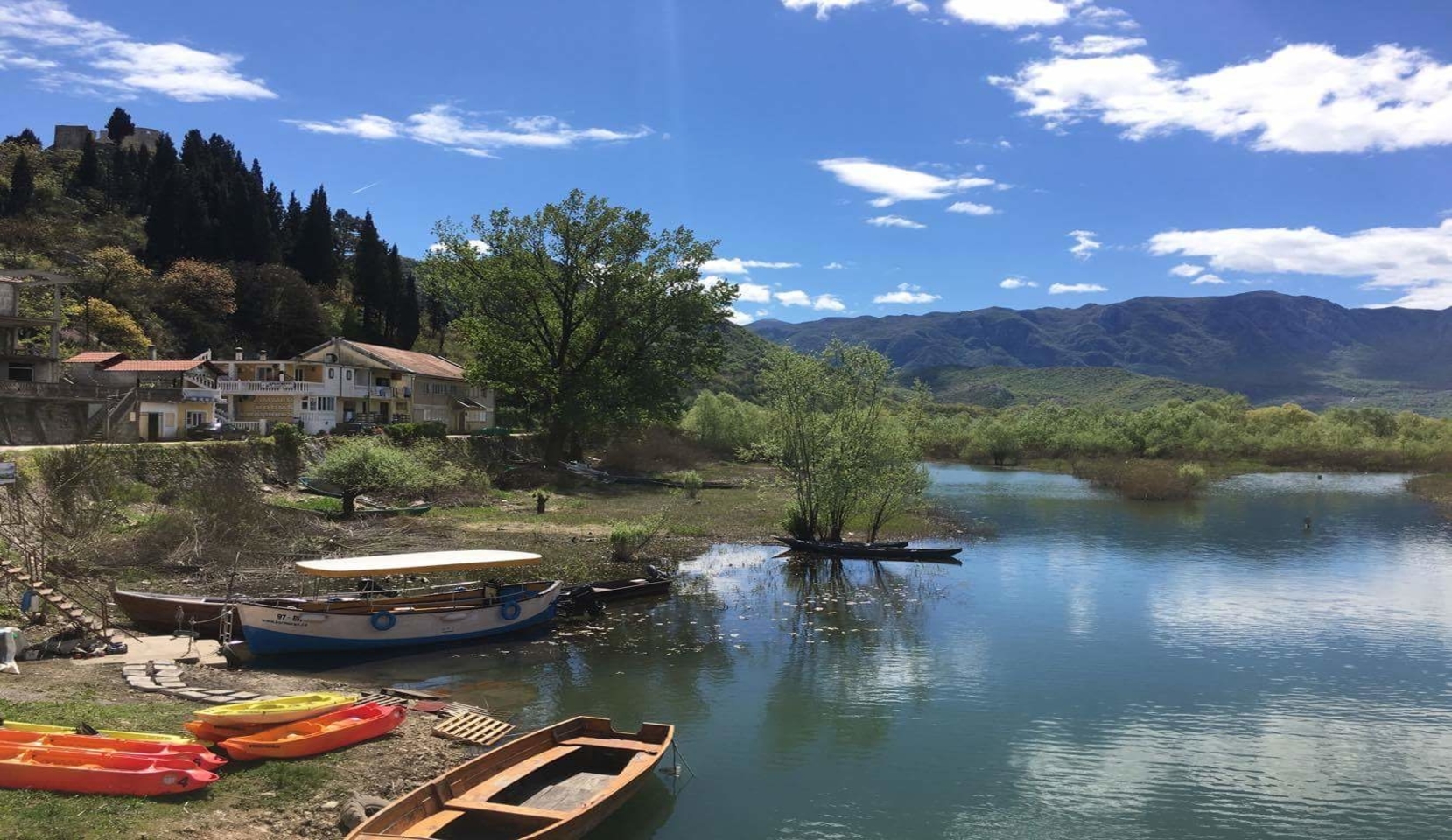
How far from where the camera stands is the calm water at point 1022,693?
16594 millimetres

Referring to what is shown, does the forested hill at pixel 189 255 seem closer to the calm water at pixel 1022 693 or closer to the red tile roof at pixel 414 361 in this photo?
the red tile roof at pixel 414 361

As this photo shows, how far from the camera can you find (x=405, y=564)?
2689 cm

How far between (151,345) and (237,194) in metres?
31.3

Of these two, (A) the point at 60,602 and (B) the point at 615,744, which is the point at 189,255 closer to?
(A) the point at 60,602

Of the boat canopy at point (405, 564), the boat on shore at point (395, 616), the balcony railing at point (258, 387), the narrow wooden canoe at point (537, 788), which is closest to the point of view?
the narrow wooden canoe at point (537, 788)

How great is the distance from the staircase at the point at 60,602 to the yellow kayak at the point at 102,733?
349 inches

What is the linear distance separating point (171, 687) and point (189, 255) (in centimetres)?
8226

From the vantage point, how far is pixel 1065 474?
341 feet

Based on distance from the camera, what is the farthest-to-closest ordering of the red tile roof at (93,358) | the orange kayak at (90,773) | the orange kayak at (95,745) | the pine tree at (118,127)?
1. the pine tree at (118,127)
2. the red tile roof at (93,358)
3. the orange kayak at (95,745)
4. the orange kayak at (90,773)

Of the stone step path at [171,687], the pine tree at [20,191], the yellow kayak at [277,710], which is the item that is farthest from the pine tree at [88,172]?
the yellow kayak at [277,710]

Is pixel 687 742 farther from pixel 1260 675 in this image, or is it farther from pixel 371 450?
pixel 371 450

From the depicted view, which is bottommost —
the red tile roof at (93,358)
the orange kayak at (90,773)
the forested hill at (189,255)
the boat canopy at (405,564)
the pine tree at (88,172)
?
the orange kayak at (90,773)

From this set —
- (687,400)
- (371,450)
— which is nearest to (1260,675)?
(371,450)

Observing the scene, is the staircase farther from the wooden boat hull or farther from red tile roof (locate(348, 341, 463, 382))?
red tile roof (locate(348, 341, 463, 382))
